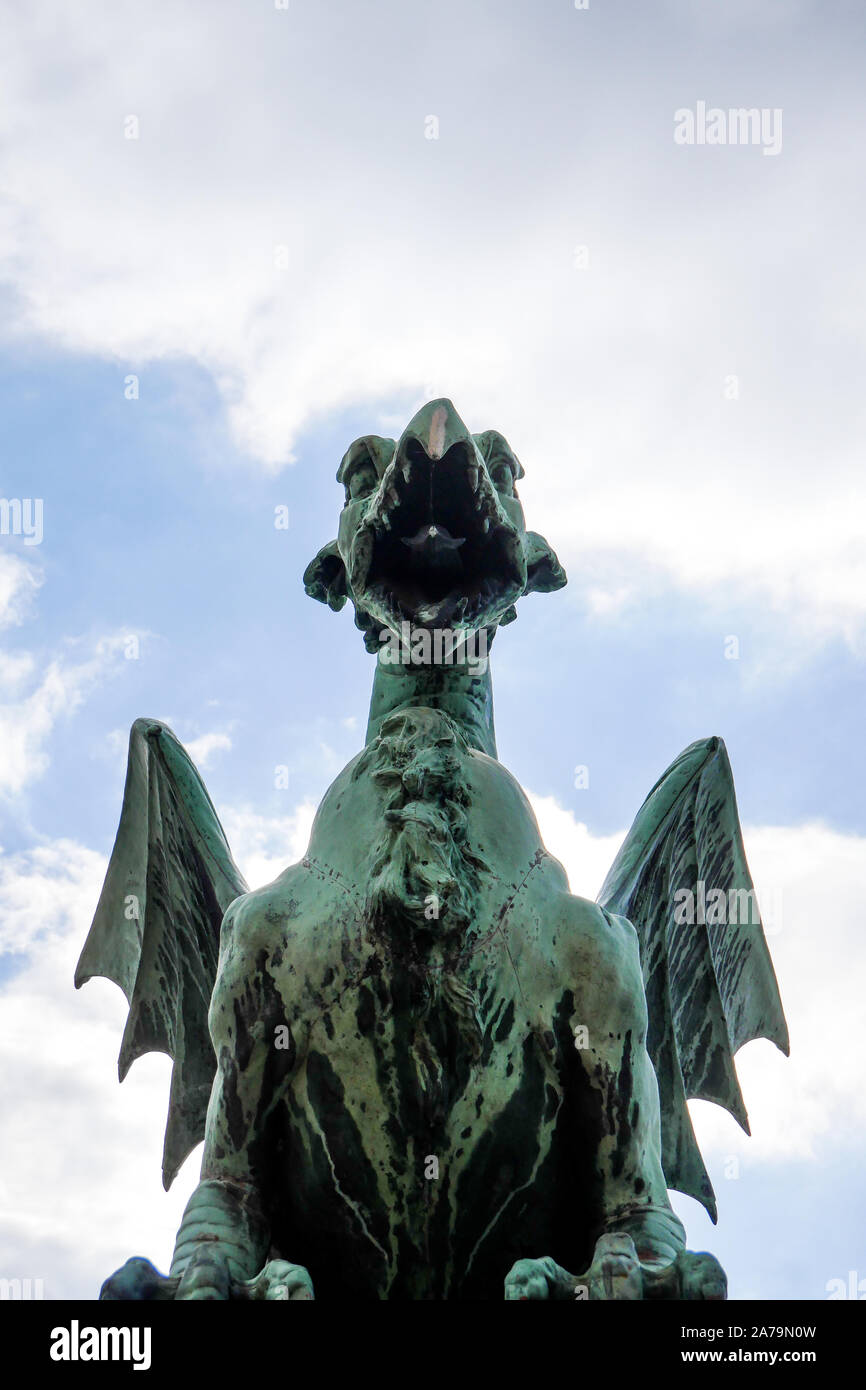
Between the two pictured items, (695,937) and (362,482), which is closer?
(362,482)

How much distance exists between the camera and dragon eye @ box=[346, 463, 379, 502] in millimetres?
5980

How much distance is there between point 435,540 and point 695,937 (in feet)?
6.28

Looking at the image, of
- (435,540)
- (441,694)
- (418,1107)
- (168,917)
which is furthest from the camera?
(168,917)

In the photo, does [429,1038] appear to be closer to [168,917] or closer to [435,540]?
[435,540]

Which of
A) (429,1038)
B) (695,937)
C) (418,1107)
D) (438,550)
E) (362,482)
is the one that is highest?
(362,482)

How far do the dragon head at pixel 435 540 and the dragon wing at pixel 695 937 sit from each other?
101 cm

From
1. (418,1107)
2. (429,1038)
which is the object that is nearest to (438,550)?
(429,1038)

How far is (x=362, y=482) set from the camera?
600 cm

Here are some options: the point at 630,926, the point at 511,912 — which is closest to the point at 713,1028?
the point at 630,926

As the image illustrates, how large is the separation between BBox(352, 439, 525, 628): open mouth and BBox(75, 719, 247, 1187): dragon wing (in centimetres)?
113

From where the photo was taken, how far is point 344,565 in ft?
20.0

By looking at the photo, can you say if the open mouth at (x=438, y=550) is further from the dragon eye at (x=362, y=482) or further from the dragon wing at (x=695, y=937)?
the dragon wing at (x=695, y=937)

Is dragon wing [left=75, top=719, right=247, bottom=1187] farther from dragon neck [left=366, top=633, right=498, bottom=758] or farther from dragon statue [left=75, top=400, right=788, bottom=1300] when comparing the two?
dragon statue [left=75, top=400, right=788, bottom=1300]

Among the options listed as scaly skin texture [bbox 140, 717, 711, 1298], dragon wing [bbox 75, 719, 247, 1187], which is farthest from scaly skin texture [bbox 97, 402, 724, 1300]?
dragon wing [bbox 75, 719, 247, 1187]
